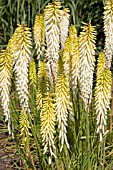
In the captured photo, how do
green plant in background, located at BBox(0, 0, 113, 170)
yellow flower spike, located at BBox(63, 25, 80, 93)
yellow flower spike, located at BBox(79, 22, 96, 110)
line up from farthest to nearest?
yellow flower spike, located at BBox(63, 25, 80, 93), yellow flower spike, located at BBox(79, 22, 96, 110), green plant in background, located at BBox(0, 0, 113, 170)

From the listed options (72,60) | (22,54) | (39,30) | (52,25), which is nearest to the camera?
(22,54)

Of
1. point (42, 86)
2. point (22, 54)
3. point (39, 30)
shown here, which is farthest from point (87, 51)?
point (39, 30)

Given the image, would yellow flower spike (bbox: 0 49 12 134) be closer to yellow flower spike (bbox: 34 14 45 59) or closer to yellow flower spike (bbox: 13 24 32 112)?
yellow flower spike (bbox: 13 24 32 112)

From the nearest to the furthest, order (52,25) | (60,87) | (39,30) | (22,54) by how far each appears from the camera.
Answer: (60,87)
(22,54)
(52,25)
(39,30)

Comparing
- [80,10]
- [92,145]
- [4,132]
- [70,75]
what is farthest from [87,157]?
[80,10]

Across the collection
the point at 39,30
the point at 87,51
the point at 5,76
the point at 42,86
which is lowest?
the point at 42,86

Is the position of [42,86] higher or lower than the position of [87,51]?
lower

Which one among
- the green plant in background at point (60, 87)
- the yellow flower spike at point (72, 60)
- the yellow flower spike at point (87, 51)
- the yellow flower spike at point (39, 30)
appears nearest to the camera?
the green plant in background at point (60, 87)

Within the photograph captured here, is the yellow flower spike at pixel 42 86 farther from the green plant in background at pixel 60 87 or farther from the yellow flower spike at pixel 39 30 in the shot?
the yellow flower spike at pixel 39 30

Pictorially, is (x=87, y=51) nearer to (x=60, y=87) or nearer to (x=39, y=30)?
(x=60, y=87)

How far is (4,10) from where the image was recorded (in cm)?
651

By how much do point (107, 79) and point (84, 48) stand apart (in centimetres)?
28

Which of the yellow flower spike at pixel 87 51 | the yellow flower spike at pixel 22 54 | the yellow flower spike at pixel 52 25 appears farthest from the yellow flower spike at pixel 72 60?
the yellow flower spike at pixel 22 54

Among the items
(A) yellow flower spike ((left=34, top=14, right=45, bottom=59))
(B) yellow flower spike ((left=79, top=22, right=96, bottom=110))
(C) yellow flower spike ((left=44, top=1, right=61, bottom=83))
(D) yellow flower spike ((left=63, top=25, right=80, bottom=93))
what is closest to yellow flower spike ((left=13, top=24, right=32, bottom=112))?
(C) yellow flower spike ((left=44, top=1, right=61, bottom=83))
